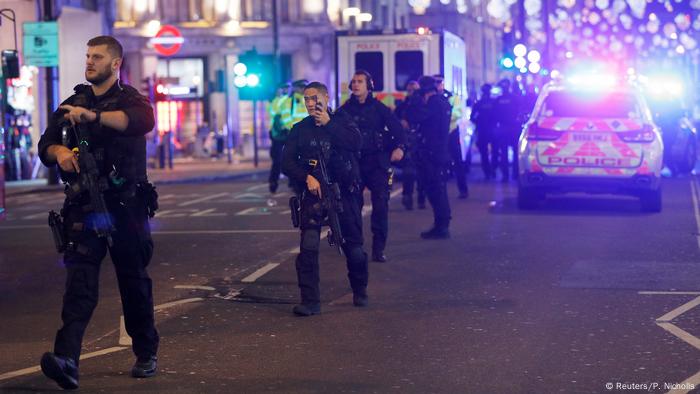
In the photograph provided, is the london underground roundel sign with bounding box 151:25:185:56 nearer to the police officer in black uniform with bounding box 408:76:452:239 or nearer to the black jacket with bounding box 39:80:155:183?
the police officer in black uniform with bounding box 408:76:452:239

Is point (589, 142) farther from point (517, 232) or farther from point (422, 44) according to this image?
point (422, 44)

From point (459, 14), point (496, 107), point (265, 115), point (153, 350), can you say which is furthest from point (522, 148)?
point (459, 14)

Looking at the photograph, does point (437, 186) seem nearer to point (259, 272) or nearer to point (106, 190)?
point (259, 272)

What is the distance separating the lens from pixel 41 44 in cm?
2869

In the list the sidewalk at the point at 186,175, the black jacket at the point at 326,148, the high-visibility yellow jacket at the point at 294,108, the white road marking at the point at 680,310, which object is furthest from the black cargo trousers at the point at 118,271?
the sidewalk at the point at 186,175

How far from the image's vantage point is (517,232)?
16.2 m

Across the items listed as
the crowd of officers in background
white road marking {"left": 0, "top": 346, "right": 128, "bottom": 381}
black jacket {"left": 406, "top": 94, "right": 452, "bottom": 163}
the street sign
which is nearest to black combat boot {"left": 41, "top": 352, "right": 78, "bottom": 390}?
white road marking {"left": 0, "top": 346, "right": 128, "bottom": 381}

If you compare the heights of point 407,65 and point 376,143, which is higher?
point 407,65

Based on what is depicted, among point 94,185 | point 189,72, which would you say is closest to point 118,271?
point 94,185

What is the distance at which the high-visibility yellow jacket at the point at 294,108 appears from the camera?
73.1 ft

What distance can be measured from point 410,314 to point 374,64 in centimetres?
1968

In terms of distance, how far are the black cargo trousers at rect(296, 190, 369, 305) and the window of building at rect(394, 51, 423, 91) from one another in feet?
61.7

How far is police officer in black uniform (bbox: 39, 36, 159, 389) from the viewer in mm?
7594

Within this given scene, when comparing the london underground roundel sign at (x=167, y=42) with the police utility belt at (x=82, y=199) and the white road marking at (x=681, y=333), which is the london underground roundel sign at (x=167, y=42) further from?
Answer: the police utility belt at (x=82, y=199)
